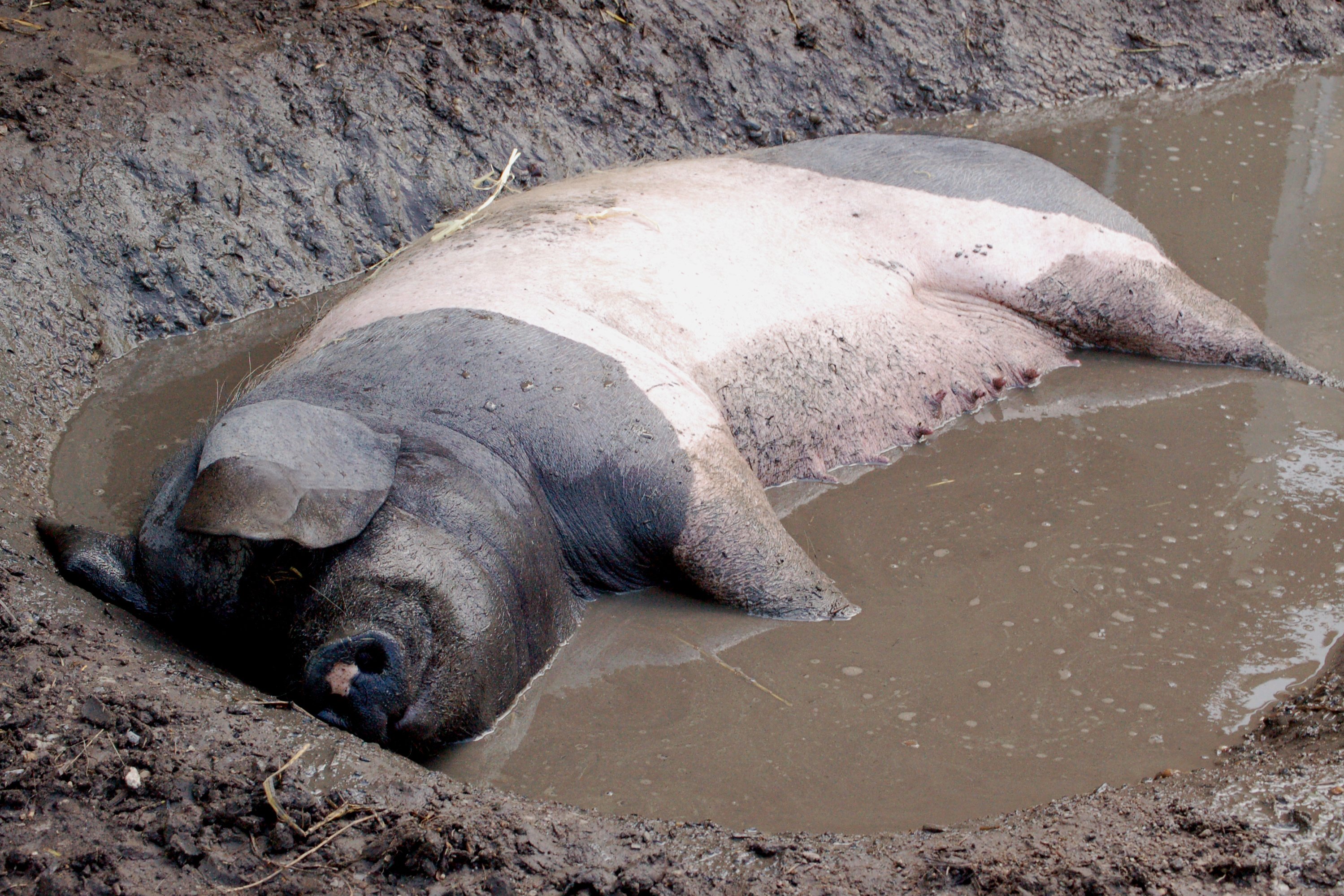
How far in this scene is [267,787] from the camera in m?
2.24

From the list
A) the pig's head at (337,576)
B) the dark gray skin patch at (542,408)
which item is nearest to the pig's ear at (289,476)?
the pig's head at (337,576)

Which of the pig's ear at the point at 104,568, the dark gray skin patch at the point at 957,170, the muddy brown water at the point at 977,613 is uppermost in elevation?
the dark gray skin patch at the point at 957,170

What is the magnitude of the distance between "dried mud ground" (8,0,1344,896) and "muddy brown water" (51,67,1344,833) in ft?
0.68

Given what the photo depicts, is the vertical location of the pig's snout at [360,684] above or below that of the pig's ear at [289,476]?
below

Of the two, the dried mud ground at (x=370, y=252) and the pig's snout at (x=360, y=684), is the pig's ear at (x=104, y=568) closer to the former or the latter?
the dried mud ground at (x=370, y=252)

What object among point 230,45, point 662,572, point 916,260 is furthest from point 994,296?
point 230,45

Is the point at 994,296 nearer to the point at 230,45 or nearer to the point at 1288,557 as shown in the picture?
the point at 1288,557

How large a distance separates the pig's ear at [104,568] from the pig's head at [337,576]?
8 cm

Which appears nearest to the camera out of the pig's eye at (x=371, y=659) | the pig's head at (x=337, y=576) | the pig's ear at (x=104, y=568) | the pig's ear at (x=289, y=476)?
the pig's ear at (x=289, y=476)

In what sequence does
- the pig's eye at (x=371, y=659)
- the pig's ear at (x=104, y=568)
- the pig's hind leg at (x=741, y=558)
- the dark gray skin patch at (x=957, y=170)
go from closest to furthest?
the pig's eye at (x=371, y=659) → the pig's ear at (x=104, y=568) → the pig's hind leg at (x=741, y=558) → the dark gray skin patch at (x=957, y=170)

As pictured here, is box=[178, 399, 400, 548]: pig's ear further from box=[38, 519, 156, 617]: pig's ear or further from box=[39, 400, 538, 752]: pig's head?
box=[38, 519, 156, 617]: pig's ear

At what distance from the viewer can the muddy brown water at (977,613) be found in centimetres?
274

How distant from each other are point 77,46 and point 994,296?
409 centimetres

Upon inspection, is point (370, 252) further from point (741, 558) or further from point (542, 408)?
point (741, 558)
